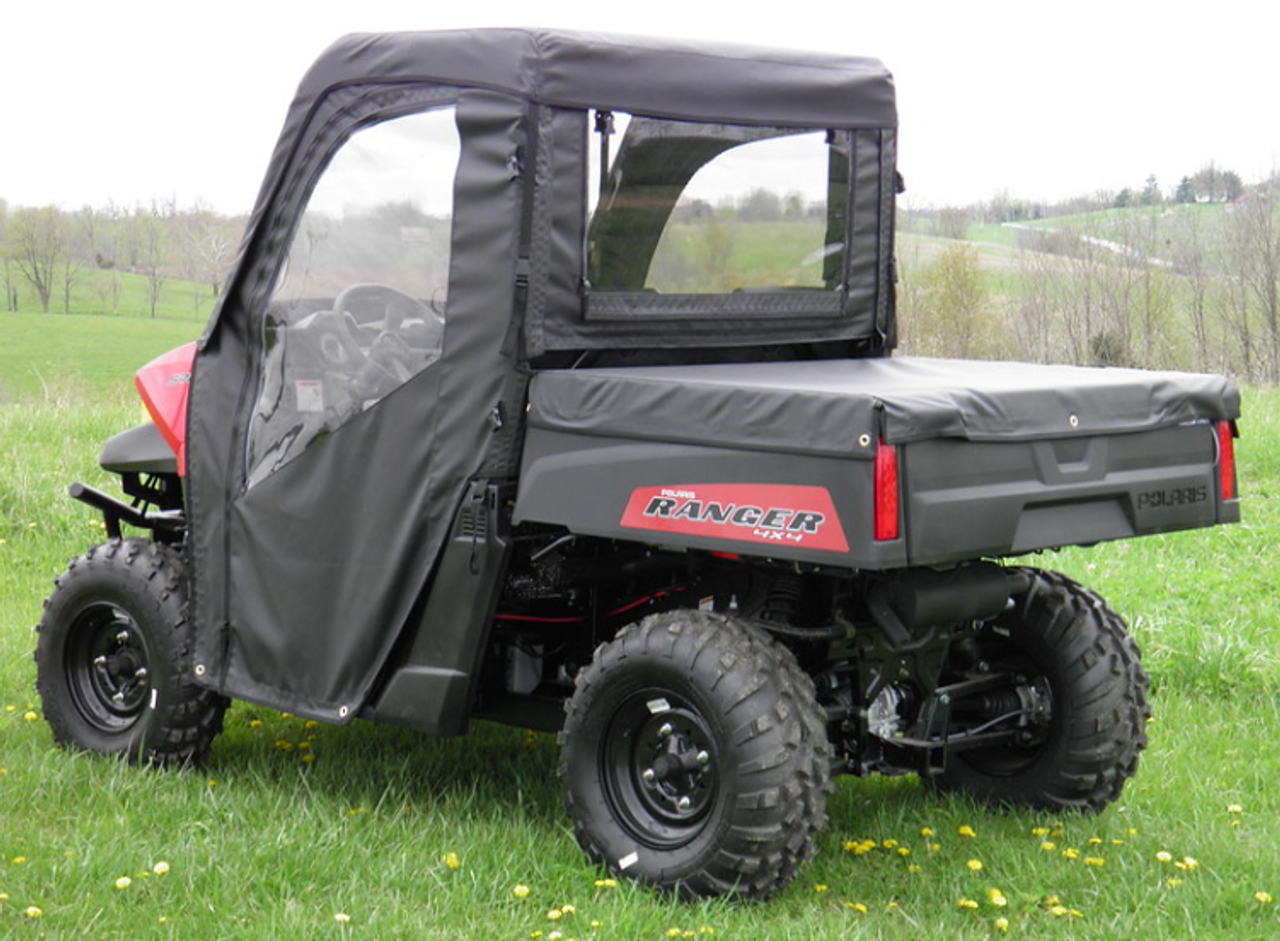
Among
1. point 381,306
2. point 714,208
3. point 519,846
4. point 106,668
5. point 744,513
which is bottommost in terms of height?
point 519,846

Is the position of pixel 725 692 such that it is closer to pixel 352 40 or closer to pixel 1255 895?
pixel 1255 895

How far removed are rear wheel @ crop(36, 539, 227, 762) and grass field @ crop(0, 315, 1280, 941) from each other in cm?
11

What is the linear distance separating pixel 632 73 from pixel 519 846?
1.96 m

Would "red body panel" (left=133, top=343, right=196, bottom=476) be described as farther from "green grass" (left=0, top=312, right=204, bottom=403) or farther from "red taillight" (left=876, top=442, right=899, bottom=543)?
"green grass" (left=0, top=312, right=204, bottom=403)

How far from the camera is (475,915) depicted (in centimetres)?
387

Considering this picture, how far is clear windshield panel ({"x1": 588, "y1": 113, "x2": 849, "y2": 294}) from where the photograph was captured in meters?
4.30

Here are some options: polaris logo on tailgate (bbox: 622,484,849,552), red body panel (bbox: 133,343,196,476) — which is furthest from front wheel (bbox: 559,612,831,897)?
red body panel (bbox: 133,343,196,476)

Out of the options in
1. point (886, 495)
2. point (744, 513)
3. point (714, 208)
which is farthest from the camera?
point (714, 208)

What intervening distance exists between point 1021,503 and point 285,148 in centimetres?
222

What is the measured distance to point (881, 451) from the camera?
348 cm

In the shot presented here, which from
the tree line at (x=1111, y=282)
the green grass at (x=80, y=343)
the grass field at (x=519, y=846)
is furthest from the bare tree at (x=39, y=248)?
the grass field at (x=519, y=846)

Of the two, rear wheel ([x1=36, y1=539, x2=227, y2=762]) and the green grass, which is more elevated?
the green grass

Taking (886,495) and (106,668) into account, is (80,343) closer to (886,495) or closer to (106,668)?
(106,668)

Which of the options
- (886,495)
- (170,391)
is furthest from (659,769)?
(170,391)
